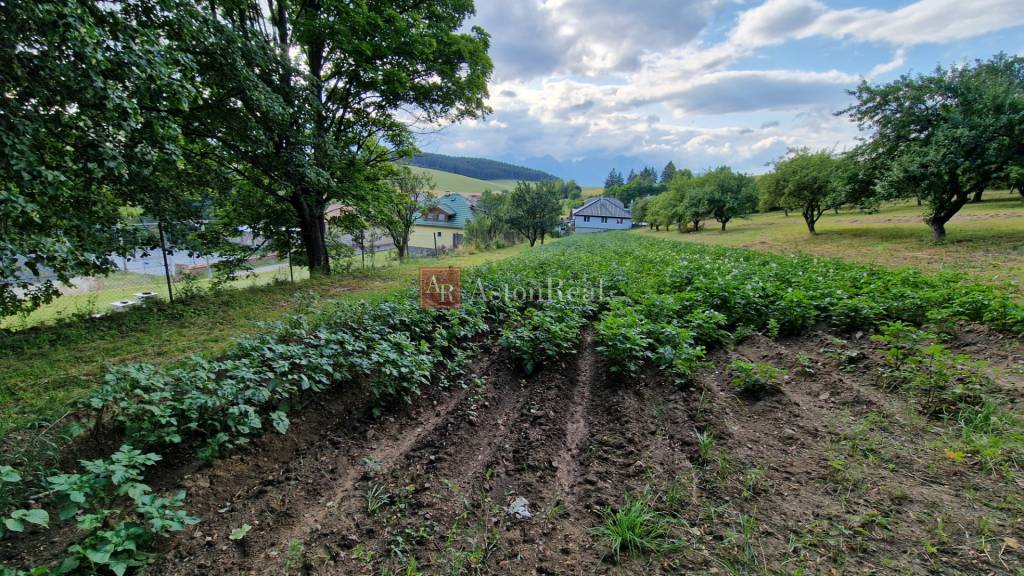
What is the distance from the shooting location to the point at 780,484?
2.46 metres

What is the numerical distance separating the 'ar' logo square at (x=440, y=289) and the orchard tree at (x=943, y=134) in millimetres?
18975

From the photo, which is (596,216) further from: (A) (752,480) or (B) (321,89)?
(A) (752,480)

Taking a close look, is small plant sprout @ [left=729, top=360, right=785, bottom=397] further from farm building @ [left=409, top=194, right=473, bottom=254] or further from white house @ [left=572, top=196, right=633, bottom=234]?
white house @ [left=572, top=196, right=633, bottom=234]

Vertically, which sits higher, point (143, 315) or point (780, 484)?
point (143, 315)

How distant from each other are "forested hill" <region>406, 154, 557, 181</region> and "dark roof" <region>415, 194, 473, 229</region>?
267 feet

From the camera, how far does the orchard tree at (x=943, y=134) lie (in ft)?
42.8

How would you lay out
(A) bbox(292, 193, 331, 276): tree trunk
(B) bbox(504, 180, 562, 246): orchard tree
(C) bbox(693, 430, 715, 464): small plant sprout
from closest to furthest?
(C) bbox(693, 430, 715, 464): small plant sprout → (A) bbox(292, 193, 331, 276): tree trunk → (B) bbox(504, 180, 562, 246): orchard tree

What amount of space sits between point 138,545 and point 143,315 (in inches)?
273

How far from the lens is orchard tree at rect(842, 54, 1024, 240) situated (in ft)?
42.8

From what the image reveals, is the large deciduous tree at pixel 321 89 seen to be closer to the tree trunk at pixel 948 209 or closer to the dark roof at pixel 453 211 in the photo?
the tree trunk at pixel 948 209

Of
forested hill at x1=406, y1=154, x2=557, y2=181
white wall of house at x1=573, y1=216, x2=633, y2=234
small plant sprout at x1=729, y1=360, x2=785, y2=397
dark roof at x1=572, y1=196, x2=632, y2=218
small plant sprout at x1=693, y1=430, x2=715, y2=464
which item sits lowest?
small plant sprout at x1=693, y1=430, x2=715, y2=464

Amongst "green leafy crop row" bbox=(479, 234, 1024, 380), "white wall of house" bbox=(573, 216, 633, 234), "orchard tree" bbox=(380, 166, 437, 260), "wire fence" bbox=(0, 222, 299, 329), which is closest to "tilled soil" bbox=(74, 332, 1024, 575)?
"green leafy crop row" bbox=(479, 234, 1024, 380)

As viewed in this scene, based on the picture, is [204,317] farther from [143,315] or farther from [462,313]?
[462,313]

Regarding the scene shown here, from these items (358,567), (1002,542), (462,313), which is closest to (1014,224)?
(1002,542)
